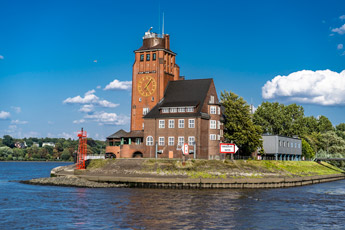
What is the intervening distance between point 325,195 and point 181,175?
2328 centimetres

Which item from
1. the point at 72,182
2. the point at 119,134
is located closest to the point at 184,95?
the point at 119,134

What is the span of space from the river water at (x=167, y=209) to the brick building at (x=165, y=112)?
20.6 meters

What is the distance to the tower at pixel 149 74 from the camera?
9800cm

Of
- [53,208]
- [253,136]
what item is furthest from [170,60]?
[53,208]

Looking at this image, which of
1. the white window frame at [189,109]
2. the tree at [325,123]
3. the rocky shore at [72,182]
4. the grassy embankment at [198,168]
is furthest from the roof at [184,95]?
the tree at [325,123]

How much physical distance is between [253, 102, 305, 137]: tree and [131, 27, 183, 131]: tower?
53.3 m

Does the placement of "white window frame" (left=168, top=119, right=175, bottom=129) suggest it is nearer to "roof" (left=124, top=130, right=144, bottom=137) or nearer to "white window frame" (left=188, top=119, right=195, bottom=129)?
"white window frame" (left=188, top=119, right=195, bottom=129)

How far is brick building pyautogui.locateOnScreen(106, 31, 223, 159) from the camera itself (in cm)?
8806

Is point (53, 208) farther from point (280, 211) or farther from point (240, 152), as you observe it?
point (240, 152)

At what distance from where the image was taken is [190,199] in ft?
190

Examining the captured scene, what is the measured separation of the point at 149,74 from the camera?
327ft

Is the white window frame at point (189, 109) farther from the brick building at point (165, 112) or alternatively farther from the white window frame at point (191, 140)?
the white window frame at point (191, 140)

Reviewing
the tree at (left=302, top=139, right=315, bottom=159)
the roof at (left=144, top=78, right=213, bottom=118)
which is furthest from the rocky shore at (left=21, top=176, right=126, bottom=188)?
the tree at (left=302, top=139, right=315, bottom=159)

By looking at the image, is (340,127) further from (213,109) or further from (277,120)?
(213,109)
